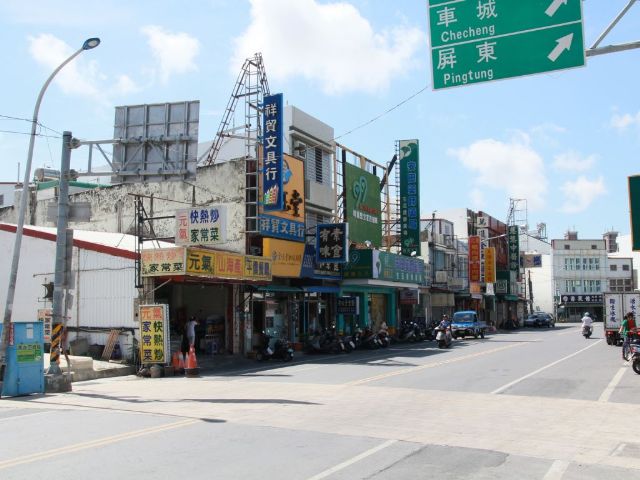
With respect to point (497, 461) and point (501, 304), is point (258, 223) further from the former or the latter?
point (501, 304)

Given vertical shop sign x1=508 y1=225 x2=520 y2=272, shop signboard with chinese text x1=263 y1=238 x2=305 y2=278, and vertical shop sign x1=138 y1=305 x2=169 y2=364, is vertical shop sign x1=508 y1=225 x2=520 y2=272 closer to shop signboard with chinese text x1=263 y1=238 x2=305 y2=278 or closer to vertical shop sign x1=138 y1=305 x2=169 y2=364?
shop signboard with chinese text x1=263 y1=238 x2=305 y2=278

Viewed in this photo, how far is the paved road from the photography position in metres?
7.61

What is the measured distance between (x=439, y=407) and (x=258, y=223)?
1686cm

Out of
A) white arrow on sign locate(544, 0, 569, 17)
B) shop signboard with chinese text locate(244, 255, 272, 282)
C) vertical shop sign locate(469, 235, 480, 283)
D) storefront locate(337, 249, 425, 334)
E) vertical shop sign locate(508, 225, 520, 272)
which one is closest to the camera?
white arrow on sign locate(544, 0, 569, 17)

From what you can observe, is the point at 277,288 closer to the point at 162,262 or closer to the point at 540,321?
the point at 162,262

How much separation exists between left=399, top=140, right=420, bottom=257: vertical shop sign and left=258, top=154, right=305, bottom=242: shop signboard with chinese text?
11.6 meters

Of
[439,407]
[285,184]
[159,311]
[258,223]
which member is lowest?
[439,407]

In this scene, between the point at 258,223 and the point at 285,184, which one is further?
the point at 285,184

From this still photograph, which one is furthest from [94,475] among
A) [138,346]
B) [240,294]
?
[240,294]

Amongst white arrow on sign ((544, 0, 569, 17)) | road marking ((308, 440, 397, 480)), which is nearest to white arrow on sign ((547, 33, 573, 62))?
white arrow on sign ((544, 0, 569, 17))

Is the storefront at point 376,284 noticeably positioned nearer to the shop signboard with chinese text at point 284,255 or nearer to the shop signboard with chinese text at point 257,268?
the shop signboard with chinese text at point 284,255

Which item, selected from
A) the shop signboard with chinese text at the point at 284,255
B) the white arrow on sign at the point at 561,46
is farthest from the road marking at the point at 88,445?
the shop signboard with chinese text at the point at 284,255

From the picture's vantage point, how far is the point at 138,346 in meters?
22.0

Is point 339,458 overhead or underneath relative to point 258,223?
underneath
